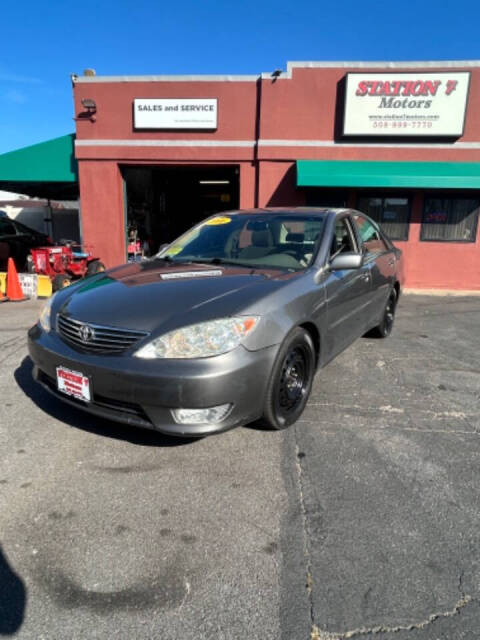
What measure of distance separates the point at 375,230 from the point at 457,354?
71.9 inches

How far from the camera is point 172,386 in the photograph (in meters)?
2.36

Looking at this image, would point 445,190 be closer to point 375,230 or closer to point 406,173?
point 406,173

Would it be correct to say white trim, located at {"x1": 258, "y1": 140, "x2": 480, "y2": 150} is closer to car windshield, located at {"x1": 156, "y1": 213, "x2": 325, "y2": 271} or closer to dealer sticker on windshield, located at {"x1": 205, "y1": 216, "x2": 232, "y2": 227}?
dealer sticker on windshield, located at {"x1": 205, "y1": 216, "x2": 232, "y2": 227}

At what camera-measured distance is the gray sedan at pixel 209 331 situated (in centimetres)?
242

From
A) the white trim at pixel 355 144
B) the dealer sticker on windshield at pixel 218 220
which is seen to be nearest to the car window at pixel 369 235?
the dealer sticker on windshield at pixel 218 220

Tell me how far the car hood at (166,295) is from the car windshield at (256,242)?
29 centimetres

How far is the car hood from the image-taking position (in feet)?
8.43

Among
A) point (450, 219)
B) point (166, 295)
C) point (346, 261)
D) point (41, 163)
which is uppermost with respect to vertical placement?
point (41, 163)

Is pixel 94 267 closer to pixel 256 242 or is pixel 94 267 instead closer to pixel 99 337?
pixel 256 242

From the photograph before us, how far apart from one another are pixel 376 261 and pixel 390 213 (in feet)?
20.5

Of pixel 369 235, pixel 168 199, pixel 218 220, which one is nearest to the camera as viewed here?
pixel 218 220

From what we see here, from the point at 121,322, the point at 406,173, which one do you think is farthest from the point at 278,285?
the point at 406,173

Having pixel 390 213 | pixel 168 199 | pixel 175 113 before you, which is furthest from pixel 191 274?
pixel 168 199

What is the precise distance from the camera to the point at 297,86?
975 centimetres
